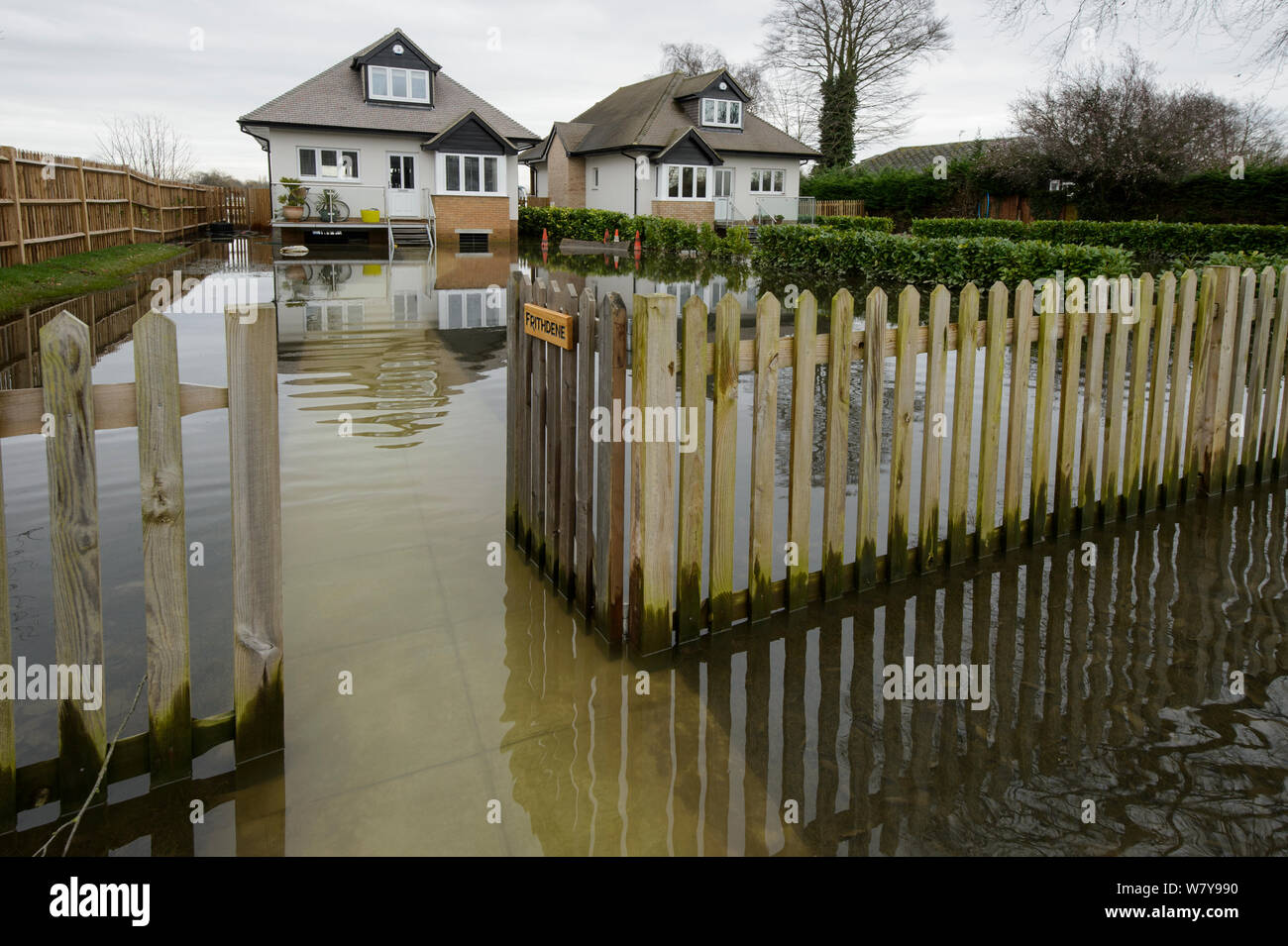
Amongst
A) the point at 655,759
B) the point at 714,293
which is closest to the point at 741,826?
the point at 655,759

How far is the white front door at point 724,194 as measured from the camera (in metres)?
42.6

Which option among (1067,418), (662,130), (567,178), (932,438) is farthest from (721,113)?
(932,438)

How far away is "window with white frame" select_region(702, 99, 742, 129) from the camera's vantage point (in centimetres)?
4334

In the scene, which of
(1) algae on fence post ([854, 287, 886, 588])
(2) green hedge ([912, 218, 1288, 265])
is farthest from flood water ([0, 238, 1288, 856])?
(2) green hedge ([912, 218, 1288, 265])

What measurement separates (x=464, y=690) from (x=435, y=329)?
9.57m

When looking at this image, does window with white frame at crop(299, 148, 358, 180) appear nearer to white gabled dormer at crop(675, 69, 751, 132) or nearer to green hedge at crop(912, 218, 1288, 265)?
white gabled dormer at crop(675, 69, 751, 132)

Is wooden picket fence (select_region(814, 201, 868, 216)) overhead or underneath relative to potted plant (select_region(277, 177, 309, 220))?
overhead

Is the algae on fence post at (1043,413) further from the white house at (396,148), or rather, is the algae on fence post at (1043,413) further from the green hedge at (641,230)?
the white house at (396,148)

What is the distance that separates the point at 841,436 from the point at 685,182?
39.3 metres

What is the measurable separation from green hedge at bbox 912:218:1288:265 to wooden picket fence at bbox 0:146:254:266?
65.5ft

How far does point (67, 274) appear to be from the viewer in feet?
53.4

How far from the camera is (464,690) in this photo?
359 centimetres

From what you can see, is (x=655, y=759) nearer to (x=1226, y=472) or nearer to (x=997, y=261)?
(x=1226, y=472)
